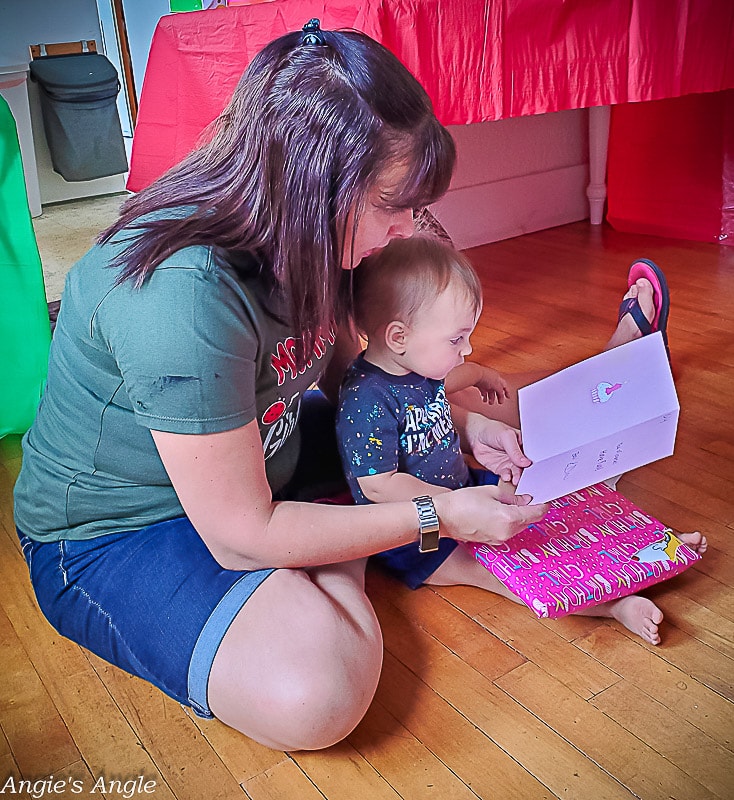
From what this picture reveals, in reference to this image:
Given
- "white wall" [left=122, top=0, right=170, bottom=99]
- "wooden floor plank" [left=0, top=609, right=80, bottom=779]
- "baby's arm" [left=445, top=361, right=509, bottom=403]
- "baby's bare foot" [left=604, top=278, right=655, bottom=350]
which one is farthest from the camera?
"white wall" [left=122, top=0, right=170, bottom=99]

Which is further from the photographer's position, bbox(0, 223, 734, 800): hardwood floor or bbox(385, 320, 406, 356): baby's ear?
bbox(385, 320, 406, 356): baby's ear

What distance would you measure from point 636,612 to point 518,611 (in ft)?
0.44

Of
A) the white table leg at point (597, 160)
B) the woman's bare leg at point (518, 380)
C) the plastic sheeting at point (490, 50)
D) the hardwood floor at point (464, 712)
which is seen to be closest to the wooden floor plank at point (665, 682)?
the hardwood floor at point (464, 712)

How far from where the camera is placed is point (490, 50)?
1487 mm

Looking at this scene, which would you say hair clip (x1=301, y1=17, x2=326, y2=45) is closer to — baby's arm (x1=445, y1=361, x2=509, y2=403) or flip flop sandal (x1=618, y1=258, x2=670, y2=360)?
baby's arm (x1=445, y1=361, x2=509, y2=403)

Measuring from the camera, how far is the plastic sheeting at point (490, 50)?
1.44 meters

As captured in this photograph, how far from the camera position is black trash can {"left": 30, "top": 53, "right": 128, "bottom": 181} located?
11.7 feet

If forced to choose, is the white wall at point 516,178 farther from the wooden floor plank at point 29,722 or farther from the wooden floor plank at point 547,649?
the wooden floor plank at point 29,722

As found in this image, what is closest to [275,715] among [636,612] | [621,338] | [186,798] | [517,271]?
[186,798]

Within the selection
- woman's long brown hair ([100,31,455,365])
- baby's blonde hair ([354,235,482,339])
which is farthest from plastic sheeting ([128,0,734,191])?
woman's long brown hair ([100,31,455,365])

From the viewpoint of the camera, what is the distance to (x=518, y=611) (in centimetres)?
101

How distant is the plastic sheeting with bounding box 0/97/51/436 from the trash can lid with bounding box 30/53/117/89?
2354mm

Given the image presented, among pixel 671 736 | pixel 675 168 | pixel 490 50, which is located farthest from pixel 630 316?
pixel 675 168

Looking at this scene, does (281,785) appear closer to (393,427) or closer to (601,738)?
(601,738)
